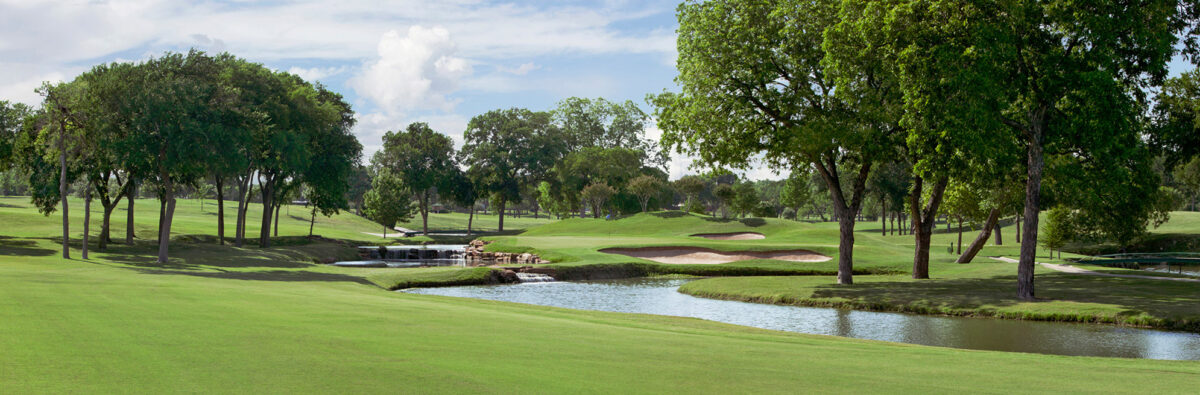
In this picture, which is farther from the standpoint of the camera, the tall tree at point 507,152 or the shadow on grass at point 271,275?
the tall tree at point 507,152

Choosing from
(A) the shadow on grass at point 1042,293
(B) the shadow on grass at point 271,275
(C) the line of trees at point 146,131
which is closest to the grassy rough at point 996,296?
(A) the shadow on grass at point 1042,293

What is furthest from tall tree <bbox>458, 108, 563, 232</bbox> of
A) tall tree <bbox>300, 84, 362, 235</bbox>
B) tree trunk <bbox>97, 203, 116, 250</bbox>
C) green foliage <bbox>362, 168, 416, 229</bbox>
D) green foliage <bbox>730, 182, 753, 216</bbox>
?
tree trunk <bbox>97, 203, 116, 250</bbox>

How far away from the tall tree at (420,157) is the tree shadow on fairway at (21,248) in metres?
57.5

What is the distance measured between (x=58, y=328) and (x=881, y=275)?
129 feet

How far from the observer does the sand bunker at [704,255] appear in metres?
49.4

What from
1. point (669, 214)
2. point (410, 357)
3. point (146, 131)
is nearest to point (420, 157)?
point (669, 214)

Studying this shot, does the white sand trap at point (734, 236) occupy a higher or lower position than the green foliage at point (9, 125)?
lower

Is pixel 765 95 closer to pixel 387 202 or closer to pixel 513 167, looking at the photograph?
pixel 387 202

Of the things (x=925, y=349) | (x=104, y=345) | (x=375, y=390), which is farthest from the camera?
(x=925, y=349)

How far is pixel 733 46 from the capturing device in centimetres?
3234

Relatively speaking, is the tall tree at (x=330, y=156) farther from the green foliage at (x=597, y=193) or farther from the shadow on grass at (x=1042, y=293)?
the shadow on grass at (x=1042, y=293)

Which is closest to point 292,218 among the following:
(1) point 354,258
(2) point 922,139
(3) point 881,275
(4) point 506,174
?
(4) point 506,174

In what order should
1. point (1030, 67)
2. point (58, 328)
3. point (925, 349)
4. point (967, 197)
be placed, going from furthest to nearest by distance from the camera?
point (967, 197), point (1030, 67), point (925, 349), point (58, 328)

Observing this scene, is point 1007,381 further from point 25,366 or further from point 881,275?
point 881,275
